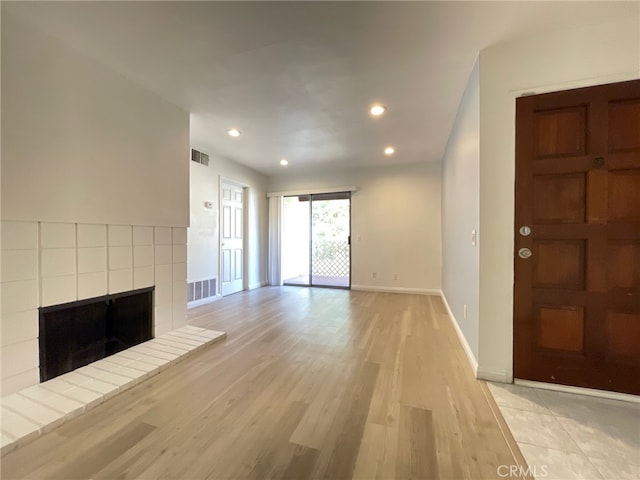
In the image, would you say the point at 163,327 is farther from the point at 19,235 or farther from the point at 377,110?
the point at 377,110

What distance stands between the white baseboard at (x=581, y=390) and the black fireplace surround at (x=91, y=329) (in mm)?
3146

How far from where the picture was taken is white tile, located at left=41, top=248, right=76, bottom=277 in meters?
1.83

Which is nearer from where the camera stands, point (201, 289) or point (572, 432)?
point (572, 432)

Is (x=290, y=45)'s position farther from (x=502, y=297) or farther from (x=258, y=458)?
(x=258, y=458)

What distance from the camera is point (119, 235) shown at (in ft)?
7.52

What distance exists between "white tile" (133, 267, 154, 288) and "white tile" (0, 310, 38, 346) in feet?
2.29

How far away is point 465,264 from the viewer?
2441 millimetres

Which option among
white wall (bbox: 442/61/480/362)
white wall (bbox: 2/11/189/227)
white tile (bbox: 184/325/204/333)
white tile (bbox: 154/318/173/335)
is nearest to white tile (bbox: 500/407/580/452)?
white wall (bbox: 442/61/480/362)

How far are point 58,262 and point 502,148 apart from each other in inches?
128

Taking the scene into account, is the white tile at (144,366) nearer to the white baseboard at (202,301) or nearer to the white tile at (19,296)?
the white tile at (19,296)

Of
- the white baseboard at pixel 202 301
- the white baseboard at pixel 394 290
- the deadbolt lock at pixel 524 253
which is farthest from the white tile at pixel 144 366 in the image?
the white baseboard at pixel 394 290

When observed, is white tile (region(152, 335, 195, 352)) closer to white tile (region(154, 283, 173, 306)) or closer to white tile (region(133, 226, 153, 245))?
white tile (region(154, 283, 173, 306))

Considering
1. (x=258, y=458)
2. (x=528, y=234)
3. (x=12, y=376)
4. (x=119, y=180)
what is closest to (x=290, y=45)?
(x=119, y=180)

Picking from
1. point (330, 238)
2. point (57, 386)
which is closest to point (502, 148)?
point (57, 386)
